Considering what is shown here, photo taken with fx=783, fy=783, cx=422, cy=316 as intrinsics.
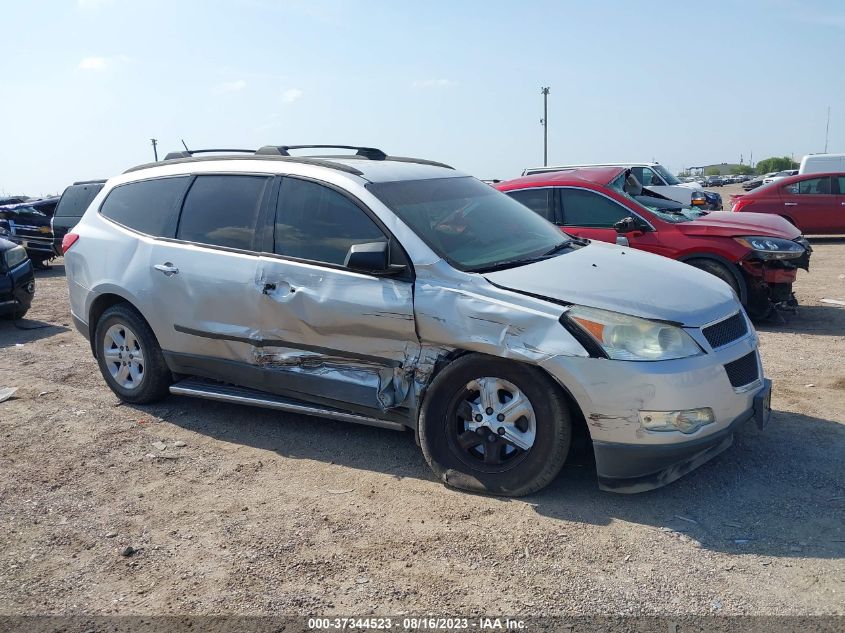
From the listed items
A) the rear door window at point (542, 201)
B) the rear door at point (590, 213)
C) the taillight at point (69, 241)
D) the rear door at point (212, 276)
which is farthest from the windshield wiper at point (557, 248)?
the taillight at point (69, 241)

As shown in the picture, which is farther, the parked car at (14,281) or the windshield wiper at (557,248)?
the parked car at (14,281)

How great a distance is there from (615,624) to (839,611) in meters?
0.90

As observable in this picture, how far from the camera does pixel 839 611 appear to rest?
3.12 metres

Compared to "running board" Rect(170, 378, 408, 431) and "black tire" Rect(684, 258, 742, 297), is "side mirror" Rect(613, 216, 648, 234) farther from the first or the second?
"running board" Rect(170, 378, 408, 431)

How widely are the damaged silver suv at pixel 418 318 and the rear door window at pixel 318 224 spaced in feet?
0.04

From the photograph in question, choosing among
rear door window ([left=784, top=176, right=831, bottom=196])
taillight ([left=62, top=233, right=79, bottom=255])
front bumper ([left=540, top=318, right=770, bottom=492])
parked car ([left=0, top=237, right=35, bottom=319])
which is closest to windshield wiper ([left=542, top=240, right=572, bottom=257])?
front bumper ([left=540, top=318, right=770, bottom=492])

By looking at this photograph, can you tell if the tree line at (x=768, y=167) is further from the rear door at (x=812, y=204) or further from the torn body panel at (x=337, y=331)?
the torn body panel at (x=337, y=331)

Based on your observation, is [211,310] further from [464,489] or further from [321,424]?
[464,489]

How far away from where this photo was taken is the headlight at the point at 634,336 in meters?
3.95

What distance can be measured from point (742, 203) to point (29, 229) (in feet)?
50.0

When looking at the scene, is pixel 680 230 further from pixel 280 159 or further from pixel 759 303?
pixel 280 159

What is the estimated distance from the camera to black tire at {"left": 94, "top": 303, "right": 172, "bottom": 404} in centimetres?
583

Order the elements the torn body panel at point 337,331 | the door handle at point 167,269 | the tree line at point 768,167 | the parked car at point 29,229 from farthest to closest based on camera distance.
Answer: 1. the tree line at point 768,167
2. the parked car at point 29,229
3. the door handle at point 167,269
4. the torn body panel at point 337,331

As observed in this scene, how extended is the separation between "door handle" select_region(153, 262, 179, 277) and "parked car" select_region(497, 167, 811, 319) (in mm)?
4700
